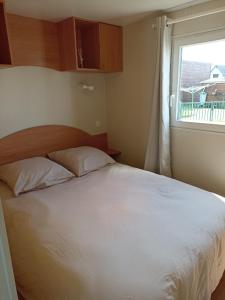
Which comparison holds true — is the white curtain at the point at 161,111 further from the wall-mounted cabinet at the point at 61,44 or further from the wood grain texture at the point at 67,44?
the wood grain texture at the point at 67,44

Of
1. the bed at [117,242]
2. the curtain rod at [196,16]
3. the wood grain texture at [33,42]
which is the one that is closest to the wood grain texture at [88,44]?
the wood grain texture at [33,42]

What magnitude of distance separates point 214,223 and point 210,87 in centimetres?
145

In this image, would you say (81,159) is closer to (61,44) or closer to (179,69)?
(61,44)

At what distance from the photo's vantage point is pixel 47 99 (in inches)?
110

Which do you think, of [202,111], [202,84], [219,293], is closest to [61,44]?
[202,84]

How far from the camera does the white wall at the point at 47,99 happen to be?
2.51 metres

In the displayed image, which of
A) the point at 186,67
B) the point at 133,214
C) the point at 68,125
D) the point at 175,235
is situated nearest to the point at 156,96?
the point at 186,67

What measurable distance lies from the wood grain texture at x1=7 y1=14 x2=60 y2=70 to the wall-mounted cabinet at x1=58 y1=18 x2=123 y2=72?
9 centimetres

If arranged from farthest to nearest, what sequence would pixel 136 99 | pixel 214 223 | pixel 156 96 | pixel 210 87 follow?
pixel 136 99, pixel 156 96, pixel 210 87, pixel 214 223

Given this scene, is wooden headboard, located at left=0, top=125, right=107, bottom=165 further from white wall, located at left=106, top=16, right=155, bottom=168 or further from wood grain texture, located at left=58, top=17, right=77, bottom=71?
wood grain texture, located at left=58, top=17, right=77, bottom=71

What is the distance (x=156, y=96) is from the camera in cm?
261

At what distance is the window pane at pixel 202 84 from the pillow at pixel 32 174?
151cm

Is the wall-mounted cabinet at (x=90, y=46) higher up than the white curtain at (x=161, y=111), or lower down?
higher up

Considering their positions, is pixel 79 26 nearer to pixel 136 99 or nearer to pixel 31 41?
pixel 31 41
